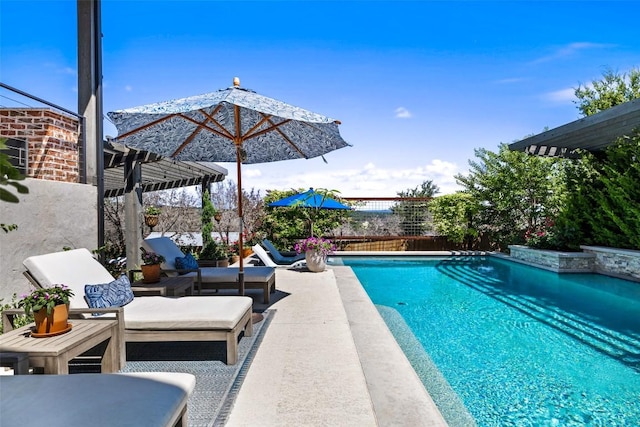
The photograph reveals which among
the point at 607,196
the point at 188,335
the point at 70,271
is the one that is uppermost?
the point at 607,196

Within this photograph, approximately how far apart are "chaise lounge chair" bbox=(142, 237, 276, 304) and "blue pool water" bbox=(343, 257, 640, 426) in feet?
6.12

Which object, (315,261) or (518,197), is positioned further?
(518,197)

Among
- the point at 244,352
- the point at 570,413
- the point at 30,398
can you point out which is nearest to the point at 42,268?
the point at 244,352

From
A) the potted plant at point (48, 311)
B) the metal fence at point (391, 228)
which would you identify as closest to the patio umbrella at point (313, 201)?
the metal fence at point (391, 228)

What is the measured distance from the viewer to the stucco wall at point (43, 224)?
4.39m

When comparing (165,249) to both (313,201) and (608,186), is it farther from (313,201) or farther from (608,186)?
(608,186)

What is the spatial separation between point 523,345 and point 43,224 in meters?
6.02

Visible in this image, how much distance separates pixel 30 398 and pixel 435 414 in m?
2.27

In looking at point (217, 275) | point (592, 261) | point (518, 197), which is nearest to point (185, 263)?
point (217, 275)

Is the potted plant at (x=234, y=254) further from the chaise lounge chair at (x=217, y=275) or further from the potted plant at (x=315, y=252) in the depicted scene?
the chaise lounge chair at (x=217, y=275)

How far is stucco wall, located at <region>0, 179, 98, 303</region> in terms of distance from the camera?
4391mm

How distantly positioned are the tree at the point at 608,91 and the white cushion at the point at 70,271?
15283mm

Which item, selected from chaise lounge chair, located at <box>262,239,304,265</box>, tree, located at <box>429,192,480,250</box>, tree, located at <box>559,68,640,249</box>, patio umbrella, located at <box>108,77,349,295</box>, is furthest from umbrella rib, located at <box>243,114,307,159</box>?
tree, located at <box>429,192,480,250</box>

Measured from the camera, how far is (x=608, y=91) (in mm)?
13977
